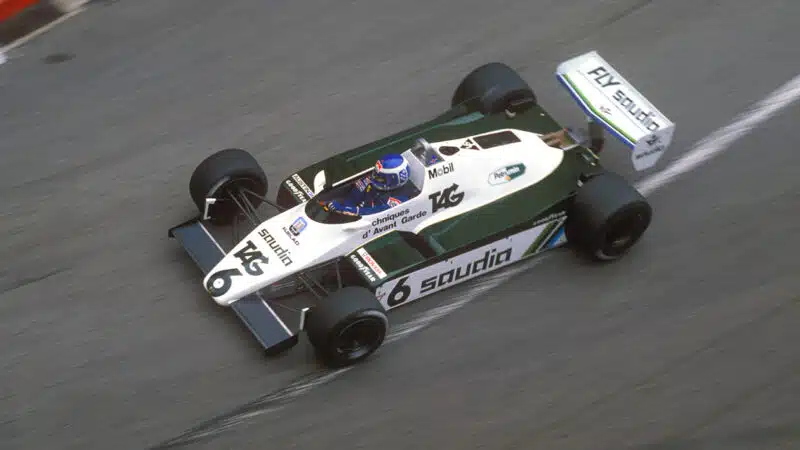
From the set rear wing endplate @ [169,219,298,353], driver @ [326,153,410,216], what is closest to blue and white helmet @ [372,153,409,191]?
driver @ [326,153,410,216]

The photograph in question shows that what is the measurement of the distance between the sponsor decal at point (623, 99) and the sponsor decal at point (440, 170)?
6.35 ft

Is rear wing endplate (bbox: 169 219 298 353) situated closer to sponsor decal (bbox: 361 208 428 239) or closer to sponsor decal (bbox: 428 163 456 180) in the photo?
sponsor decal (bbox: 361 208 428 239)

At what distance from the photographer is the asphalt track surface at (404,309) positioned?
31.4ft

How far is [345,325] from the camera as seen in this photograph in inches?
371

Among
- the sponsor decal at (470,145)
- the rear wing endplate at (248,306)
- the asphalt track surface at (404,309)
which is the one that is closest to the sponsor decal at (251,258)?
the rear wing endplate at (248,306)

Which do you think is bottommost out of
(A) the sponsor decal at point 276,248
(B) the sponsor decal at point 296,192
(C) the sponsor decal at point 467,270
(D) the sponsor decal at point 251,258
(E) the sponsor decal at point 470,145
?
(C) the sponsor decal at point 467,270

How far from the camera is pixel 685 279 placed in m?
10.8

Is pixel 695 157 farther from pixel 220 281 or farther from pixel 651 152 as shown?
pixel 220 281

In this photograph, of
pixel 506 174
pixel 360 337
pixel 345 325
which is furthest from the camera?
pixel 506 174

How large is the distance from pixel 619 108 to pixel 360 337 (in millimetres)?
3555

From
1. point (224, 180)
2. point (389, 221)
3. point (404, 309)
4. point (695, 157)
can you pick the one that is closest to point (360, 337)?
point (404, 309)

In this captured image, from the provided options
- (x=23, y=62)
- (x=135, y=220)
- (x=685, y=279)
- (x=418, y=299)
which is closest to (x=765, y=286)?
(x=685, y=279)

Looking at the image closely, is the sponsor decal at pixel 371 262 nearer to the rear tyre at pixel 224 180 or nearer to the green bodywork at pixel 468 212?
the green bodywork at pixel 468 212

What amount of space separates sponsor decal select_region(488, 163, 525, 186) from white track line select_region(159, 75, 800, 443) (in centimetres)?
84
